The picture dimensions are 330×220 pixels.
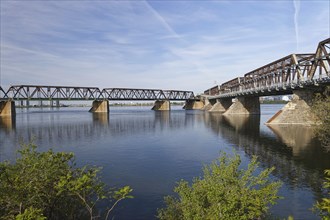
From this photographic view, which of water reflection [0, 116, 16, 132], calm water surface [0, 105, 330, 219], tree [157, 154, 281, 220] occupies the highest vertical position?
tree [157, 154, 281, 220]

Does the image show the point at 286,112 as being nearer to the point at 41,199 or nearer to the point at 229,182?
the point at 229,182

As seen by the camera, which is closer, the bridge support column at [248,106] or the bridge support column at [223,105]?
the bridge support column at [248,106]

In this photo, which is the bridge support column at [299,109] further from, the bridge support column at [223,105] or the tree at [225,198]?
the bridge support column at [223,105]

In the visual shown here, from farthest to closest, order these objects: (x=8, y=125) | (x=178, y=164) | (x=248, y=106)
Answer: (x=248, y=106) → (x=8, y=125) → (x=178, y=164)

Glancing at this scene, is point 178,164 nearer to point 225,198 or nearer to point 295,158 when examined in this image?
point 295,158

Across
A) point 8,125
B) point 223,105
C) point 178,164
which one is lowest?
point 178,164

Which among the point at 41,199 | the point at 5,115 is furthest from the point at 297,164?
the point at 5,115

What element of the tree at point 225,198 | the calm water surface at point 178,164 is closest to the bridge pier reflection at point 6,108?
the calm water surface at point 178,164

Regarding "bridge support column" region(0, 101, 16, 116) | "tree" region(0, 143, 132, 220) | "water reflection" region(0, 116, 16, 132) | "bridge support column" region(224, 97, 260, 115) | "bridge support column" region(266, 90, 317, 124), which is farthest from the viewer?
"bridge support column" region(0, 101, 16, 116)

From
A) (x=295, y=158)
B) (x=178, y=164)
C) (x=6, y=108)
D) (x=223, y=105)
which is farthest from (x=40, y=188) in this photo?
(x=223, y=105)

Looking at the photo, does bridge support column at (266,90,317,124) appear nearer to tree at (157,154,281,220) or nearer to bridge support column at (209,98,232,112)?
tree at (157,154,281,220)

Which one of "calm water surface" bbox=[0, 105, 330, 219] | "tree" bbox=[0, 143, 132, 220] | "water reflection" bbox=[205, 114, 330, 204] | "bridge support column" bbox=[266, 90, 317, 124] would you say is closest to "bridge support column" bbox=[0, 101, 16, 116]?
"calm water surface" bbox=[0, 105, 330, 219]

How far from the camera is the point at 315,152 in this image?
130 ft

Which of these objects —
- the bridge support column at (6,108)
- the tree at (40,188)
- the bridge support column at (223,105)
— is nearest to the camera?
the tree at (40,188)
